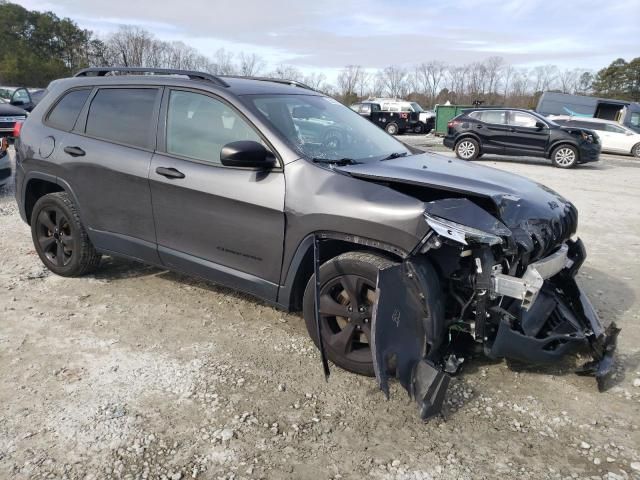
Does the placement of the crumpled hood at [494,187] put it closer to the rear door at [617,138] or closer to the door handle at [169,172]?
the door handle at [169,172]

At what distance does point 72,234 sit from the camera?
4.36 meters

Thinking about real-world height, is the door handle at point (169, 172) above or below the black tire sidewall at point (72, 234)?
above

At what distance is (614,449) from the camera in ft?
A: 8.36

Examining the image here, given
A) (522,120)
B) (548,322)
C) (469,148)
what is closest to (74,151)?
(548,322)

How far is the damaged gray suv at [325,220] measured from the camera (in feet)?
9.10

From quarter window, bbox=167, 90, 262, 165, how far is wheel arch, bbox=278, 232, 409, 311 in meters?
0.80

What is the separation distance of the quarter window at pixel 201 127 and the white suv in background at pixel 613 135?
18.3m

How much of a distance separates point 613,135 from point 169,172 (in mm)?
20090

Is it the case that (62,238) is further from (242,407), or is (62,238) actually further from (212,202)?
(242,407)

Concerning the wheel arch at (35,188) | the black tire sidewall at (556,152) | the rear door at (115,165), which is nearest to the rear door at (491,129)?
the black tire sidewall at (556,152)

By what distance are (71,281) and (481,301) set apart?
3.59 metres

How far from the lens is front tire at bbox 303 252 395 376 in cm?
296

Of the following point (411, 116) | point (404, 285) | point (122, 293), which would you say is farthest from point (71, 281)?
point (411, 116)

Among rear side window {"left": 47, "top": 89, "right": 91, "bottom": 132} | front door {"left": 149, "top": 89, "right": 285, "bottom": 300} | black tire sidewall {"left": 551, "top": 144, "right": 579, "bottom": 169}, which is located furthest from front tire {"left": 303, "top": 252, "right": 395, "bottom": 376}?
black tire sidewall {"left": 551, "top": 144, "right": 579, "bottom": 169}
